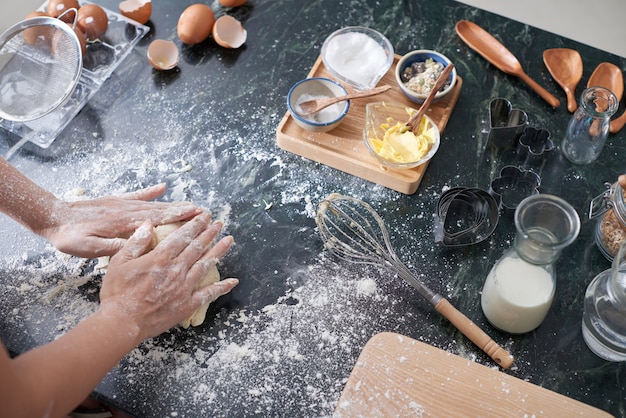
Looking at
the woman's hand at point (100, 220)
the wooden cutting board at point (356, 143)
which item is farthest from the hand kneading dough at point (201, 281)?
the wooden cutting board at point (356, 143)

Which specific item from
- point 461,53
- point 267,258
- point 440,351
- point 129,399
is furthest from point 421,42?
point 129,399

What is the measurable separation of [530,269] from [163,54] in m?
1.09

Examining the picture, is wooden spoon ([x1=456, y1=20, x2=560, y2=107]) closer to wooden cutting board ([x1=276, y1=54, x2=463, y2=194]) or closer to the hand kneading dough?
wooden cutting board ([x1=276, y1=54, x2=463, y2=194])

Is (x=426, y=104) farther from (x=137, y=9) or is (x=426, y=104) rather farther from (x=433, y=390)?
(x=137, y=9)

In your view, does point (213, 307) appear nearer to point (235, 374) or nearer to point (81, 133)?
point (235, 374)

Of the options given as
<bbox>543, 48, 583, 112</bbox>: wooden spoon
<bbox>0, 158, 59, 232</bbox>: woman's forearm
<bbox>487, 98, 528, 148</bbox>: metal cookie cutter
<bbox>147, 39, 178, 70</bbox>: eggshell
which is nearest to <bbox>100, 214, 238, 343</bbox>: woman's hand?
<bbox>0, 158, 59, 232</bbox>: woman's forearm

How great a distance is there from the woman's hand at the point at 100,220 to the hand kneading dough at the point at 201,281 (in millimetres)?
16

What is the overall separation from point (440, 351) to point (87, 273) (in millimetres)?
749

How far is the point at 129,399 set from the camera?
1.19 metres

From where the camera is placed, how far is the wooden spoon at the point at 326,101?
1522mm

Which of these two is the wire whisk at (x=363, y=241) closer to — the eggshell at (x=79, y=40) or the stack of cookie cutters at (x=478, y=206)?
the stack of cookie cutters at (x=478, y=206)

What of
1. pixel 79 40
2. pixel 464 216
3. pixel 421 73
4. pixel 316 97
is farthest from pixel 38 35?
pixel 464 216

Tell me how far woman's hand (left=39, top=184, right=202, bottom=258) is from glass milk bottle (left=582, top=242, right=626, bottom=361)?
2.69ft

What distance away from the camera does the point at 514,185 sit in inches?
58.9
